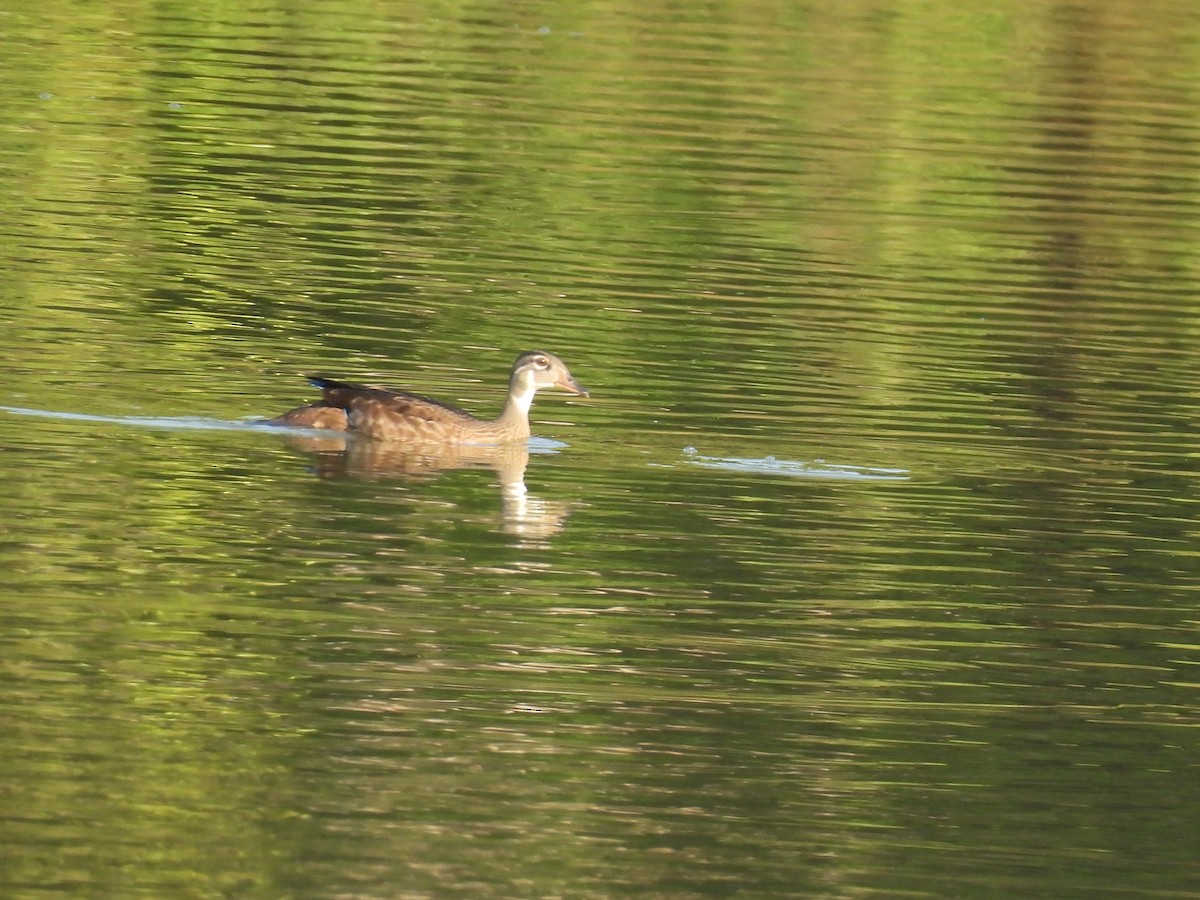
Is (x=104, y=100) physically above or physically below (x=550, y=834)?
above

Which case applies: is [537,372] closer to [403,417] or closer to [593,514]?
[403,417]

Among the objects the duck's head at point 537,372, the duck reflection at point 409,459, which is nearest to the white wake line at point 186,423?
the duck reflection at point 409,459

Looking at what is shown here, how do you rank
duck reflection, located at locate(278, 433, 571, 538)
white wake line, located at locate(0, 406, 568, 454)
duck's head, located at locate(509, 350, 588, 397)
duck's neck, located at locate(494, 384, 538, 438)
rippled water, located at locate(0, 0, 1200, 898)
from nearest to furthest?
rippled water, located at locate(0, 0, 1200, 898) < duck reflection, located at locate(278, 433, 571, 538) < white wake line, located at locate(0, 406, 568, 454) < duck's neck, located at locate(494, 384, 538, 438) < duck's head, located at locate(509, 350, 588, 397)

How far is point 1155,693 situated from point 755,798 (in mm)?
2753

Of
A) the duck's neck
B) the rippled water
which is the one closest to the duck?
the duck's neck

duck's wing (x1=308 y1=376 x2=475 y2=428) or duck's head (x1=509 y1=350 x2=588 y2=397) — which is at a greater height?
duck's head (x1=509 y1=350 x2=588 y2=397)

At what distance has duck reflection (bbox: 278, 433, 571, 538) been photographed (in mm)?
16547

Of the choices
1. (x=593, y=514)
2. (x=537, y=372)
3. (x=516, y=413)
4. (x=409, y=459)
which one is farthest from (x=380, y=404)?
(x=593, y=514)

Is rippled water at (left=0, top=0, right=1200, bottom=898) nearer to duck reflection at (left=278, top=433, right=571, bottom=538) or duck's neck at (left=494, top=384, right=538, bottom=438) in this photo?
duck reflection at (left=278, top=433, right=571, bottom=538)

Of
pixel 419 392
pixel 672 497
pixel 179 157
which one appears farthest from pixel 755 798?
pixel 179 157

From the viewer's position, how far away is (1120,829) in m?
10.8

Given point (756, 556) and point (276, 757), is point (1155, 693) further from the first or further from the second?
point (276, 757)

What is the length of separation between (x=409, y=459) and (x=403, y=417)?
0.26m

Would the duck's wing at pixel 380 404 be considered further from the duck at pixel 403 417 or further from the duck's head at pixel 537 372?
the duck's head at pixel 537 372
